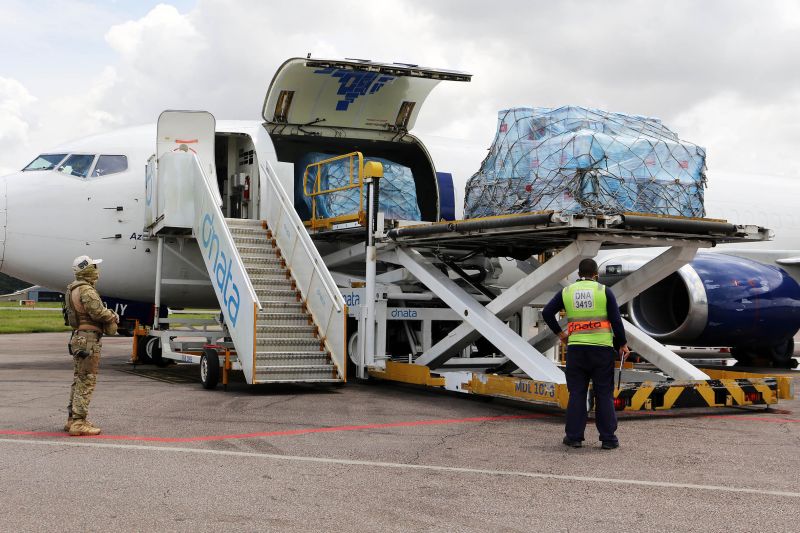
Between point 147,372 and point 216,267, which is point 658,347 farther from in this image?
point 147,372

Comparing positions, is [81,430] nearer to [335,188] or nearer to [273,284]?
[273,284]

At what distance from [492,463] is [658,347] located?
3.98m

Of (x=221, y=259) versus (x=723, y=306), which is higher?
(x=221, y=259)

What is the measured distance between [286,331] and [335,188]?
2.29m

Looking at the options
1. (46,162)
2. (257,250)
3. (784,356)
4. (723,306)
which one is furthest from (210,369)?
(784,356)

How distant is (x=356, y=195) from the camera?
1170 centimetres

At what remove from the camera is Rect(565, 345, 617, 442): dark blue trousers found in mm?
6816

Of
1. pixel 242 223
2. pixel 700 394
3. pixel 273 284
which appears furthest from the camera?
pixel 242 223

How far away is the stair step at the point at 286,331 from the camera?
33.0ft

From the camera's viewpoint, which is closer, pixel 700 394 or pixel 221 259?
pixel 700 394

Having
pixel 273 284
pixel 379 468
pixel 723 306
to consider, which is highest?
pixel 273 284

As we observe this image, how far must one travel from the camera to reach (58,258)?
1183cm

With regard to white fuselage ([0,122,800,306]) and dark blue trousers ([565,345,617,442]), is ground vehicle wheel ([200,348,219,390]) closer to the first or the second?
white fuselage ([0,122,800,306])

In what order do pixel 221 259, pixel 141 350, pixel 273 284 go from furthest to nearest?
pixel 141 350 < pixel 273 284 < pixel 221 259
